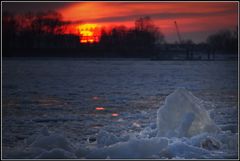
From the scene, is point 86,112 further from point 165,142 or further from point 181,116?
point 165,142

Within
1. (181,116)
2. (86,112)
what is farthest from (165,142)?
(86,112)

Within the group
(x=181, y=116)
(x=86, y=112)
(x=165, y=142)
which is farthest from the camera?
(x=86, y=112)

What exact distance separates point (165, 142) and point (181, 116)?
4.87 feet

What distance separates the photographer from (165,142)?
8.63 meters

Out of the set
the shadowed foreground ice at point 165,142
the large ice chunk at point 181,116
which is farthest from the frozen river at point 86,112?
the large ice chunk at point 181,116

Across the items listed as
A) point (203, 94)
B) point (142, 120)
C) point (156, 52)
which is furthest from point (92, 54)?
point (142, 120)

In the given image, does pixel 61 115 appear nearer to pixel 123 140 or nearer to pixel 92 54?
pixel 123 140

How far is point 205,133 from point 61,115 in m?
5.00

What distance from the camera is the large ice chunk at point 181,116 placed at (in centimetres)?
980

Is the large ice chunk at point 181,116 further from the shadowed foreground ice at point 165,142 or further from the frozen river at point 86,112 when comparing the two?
the frozen river at point 86,112

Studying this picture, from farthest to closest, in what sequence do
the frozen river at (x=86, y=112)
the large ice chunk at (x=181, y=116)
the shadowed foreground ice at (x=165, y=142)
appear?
1. the frozen river at (x=86, y=112)
2. the large ice chunk at (x=181, y=116)
3. the shadowed foreground ice at (x=165, y=142)

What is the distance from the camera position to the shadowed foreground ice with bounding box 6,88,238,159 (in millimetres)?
8359

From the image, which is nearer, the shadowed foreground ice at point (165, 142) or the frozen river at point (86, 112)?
the shadowed foreground ice at point (165, 142)

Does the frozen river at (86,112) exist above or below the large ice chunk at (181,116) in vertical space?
below
